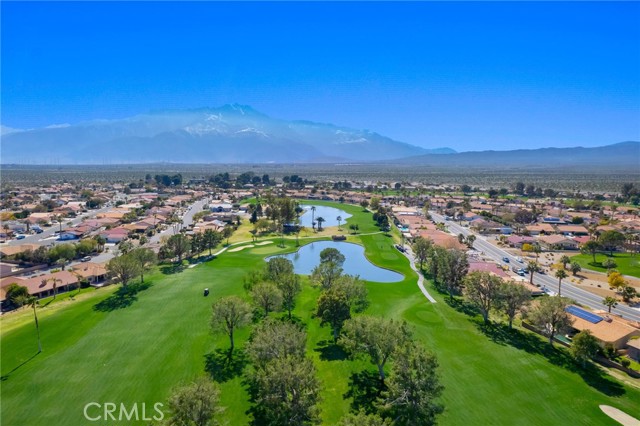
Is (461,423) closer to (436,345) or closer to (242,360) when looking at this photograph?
(436,345)

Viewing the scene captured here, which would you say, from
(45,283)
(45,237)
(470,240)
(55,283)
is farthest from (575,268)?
(45,237)

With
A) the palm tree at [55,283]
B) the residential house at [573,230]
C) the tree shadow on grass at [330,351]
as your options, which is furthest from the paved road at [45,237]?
the residential house at [573,230]

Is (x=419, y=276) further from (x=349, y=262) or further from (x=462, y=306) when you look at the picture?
(x=349, y=262)

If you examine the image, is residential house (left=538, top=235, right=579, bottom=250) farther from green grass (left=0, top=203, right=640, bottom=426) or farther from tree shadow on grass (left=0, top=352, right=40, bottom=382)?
tree shadow on grass (left=0, top=352, right=40, bottom=382)

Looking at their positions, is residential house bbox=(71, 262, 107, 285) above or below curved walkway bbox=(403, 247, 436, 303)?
above

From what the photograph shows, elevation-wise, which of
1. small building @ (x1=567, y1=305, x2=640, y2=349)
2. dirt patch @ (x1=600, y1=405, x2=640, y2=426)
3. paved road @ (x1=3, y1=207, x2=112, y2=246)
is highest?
paved road @ (x1=3, y1=207, x2=112, y2=246)

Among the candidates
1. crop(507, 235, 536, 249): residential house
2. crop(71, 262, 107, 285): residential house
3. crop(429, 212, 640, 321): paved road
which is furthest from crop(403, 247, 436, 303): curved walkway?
crop(71, 262, 107, 285): residential house

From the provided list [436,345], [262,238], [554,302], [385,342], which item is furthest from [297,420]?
[262,238]
